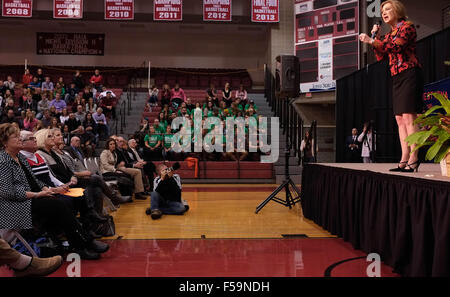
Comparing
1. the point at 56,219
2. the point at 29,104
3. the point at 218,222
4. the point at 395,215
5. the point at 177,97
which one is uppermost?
the point at 177,97

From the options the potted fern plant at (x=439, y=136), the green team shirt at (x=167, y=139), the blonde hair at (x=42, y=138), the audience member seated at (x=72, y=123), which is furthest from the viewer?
the audience member seated at (x=72, y=123)

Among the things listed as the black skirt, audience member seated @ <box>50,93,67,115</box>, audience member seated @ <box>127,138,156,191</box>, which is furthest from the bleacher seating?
the black skirt

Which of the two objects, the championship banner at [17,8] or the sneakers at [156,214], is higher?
the championship banner at [17,8]

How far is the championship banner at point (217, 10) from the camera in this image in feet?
39.4

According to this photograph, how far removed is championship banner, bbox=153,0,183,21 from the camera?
39.2 feet

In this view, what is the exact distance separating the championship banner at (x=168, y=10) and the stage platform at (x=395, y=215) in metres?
10.1

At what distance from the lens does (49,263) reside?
2324 mm

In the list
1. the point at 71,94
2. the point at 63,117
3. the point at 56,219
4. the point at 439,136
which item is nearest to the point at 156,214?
the point at 56,219

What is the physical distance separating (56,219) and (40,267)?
440mm

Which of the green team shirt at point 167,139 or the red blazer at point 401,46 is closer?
the red blazer at point 401,46

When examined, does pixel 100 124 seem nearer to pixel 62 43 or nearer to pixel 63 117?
pixel 63 117

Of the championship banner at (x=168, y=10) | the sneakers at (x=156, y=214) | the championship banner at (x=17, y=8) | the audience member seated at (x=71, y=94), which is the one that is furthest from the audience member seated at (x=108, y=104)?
the sneakers at (x=156, y=214)

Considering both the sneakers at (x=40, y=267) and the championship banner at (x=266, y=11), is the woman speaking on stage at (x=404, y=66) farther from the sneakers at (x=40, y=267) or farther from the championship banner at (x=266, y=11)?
the championship banner at (x=266, y=11)

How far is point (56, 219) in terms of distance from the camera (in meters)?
2.62
